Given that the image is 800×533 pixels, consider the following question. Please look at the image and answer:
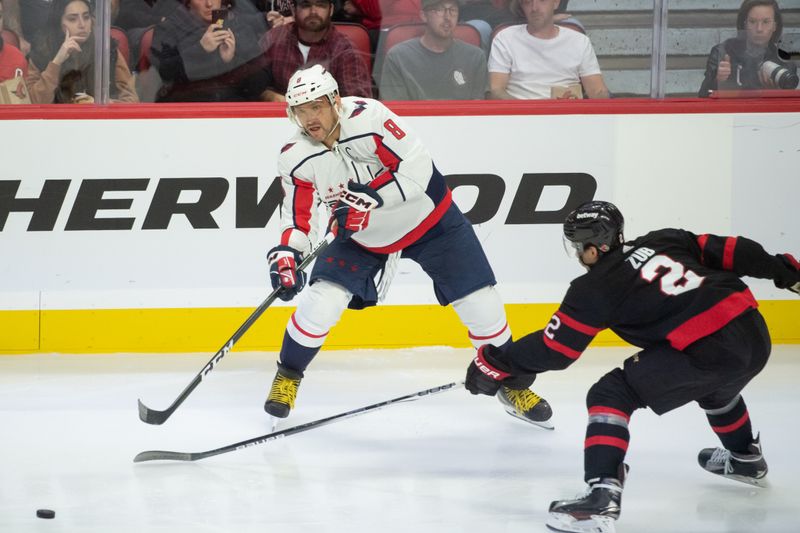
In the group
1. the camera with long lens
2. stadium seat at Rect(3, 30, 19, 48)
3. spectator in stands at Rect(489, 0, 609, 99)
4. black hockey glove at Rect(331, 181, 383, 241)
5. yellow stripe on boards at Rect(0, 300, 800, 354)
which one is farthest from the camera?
the camera with long lens

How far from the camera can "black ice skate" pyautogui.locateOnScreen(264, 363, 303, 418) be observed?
3.64m

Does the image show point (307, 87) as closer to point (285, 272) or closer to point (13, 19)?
point (285, 272)

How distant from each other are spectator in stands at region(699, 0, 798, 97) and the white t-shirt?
53cm

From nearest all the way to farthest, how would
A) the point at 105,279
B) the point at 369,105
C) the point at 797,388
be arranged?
the point at 369,105 < the point at 797,388 < the point at 105,279

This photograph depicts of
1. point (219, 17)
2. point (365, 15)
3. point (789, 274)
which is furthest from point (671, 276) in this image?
point (219, 17)

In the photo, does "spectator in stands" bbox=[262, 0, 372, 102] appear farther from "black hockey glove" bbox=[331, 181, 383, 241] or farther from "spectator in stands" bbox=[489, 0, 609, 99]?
"black hockey glove" bbox=[331, 181, 383, 241]

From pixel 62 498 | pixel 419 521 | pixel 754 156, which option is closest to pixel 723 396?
pixel 419 521

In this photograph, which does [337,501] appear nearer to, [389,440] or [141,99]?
[389,440]

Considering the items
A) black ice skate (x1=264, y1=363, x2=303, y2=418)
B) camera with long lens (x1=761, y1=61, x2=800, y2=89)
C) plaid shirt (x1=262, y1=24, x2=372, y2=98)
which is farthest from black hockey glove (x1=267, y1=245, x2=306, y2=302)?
camera with long lens (x1=761, y1=61, x2=800, y2=89)

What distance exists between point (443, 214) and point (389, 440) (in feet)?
2.46

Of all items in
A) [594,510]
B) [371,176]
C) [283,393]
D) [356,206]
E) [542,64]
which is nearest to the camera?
[594,510]

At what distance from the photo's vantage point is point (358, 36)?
467 centimetres

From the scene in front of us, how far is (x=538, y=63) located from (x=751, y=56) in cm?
93

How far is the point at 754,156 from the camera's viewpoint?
4.78 m
